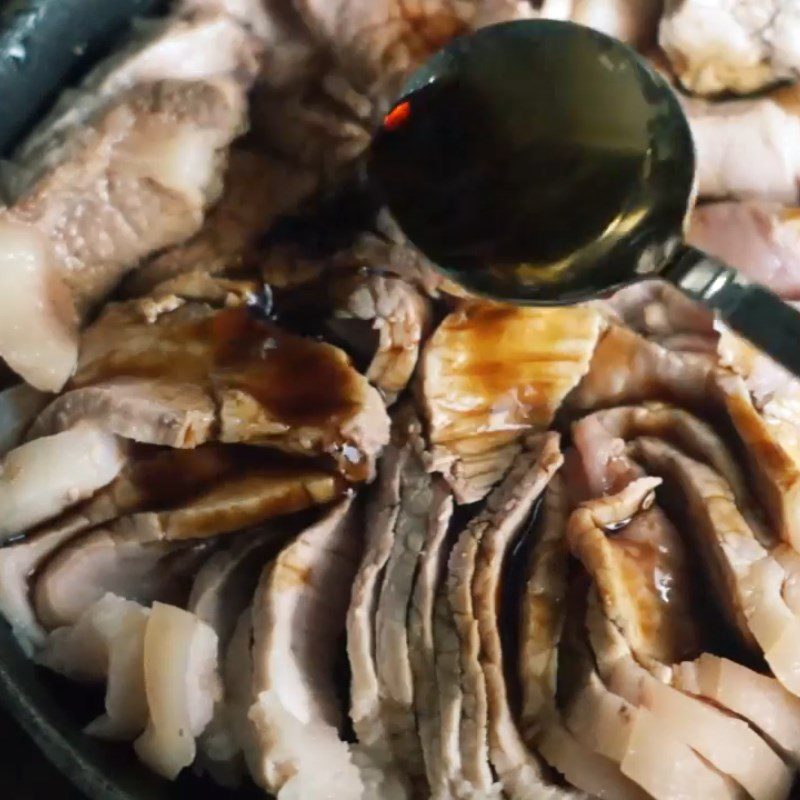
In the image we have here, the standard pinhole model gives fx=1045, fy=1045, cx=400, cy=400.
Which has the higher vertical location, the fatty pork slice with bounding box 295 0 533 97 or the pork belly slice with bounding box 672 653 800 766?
the fatty pork slice with bounding box 295 0 533 97

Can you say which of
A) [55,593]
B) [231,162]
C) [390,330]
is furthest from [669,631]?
[231,162]

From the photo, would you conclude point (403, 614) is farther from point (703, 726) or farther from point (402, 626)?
point (703, 726)

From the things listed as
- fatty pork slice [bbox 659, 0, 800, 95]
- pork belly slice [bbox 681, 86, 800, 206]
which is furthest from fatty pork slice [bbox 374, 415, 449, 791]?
fatty pork slice [bbox 659, 0, 800, 95]

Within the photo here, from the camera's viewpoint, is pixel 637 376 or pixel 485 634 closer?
pixel 485 634

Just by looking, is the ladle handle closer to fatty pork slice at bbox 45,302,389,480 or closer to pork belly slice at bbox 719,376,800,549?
pork belly slice at bbox 719,376,800,549

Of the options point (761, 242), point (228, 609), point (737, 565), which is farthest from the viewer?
point (761, 242)

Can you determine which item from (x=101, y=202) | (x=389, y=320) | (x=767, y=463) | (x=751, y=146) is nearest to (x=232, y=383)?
(x=389, y=320)
